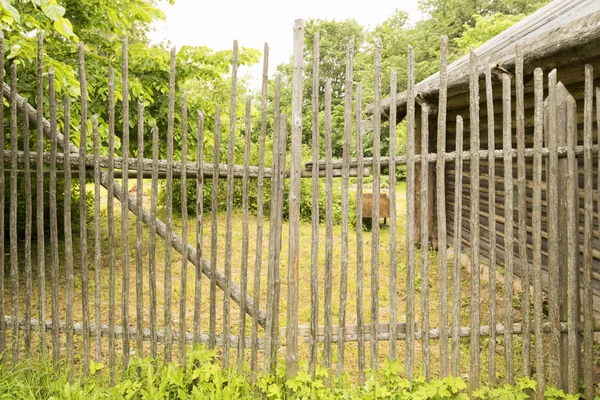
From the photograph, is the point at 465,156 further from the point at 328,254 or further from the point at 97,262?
the point at 97,262

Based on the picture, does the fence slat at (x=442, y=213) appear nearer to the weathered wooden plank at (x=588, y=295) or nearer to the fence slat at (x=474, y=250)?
the fence slat at (x=474, y=250)

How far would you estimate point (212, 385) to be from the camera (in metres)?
2.87

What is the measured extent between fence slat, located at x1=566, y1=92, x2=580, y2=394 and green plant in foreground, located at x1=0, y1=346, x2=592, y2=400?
0.75ft

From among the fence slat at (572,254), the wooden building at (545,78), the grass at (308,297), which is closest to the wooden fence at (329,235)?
the fence slat at (572,254)

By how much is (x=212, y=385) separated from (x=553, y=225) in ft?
8.28

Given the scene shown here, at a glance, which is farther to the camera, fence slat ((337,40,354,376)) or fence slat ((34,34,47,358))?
fence slat ((34,34,47,358))

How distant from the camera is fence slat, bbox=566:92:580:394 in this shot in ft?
9.56

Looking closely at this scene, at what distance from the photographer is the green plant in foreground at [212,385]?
9.29 ft

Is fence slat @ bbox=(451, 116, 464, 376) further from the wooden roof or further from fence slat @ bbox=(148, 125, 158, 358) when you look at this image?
fence slat @ bbox=(148, 125, 158, 358)

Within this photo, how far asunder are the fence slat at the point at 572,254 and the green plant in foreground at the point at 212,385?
228mm

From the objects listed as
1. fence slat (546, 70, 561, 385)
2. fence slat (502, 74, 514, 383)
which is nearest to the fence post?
fence slat (502, 74, 514, 383)

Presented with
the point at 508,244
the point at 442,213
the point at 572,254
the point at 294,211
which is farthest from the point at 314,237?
the point at 572,254

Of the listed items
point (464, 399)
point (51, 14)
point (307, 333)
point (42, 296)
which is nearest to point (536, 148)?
point (464, 399)

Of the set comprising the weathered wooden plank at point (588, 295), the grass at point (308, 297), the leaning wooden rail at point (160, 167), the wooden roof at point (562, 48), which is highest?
the wooden roof at point (562, 48)
